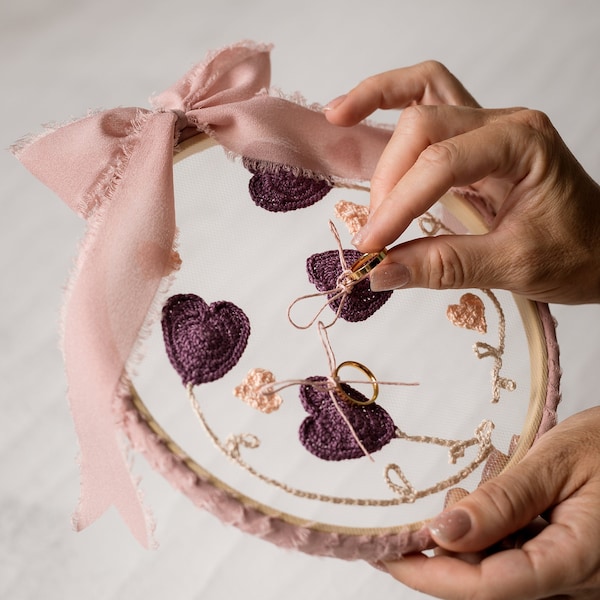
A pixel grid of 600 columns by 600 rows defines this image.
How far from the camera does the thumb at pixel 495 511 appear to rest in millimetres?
601

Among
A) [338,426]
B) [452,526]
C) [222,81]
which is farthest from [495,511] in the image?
[222,81]

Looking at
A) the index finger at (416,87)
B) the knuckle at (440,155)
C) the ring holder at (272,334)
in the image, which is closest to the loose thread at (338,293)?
the ring holder at (272,334)

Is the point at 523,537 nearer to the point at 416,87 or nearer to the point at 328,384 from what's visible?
the point at 328,384

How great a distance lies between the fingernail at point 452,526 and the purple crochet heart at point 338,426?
0.09 metres

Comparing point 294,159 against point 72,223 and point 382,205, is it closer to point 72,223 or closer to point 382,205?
point 382,205

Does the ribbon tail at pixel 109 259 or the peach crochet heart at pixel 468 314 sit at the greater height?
the ribbon tail at pixel 109 259

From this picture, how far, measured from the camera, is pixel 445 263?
26.1 inches

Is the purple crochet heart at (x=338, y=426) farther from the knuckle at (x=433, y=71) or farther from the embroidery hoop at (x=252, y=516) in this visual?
the knuckle at (x=433, y=71)

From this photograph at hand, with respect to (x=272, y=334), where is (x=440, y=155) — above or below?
above

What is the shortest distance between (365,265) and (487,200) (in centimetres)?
25

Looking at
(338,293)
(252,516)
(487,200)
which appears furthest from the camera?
(487,200)

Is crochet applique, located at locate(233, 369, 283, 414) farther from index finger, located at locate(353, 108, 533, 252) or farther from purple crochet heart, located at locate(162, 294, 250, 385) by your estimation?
index finger, located at locate(353, 108, 533, 252)

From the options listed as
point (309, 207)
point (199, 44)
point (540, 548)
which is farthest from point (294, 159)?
point (199, 44)

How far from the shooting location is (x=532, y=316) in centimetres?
77
